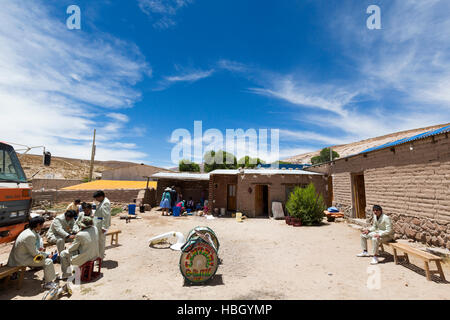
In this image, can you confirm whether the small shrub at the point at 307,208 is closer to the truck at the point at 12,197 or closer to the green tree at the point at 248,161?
the truck at the point at 12,197

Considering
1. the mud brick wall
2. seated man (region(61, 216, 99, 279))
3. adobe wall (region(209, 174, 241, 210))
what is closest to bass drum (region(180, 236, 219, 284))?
seated man (region(61, 216, 99, 279))

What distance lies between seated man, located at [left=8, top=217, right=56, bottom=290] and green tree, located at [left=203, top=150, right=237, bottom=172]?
137 ft

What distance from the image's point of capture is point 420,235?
6703mm

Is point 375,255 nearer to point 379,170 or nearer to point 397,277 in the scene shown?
point 397,277

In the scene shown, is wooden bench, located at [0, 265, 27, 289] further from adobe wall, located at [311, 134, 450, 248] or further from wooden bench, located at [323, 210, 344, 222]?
wooden bench, located at [323, 210, 344, 222]

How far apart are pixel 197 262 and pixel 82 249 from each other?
7.96 feet

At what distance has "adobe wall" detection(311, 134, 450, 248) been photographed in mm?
6137

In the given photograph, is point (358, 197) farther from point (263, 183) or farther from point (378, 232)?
point (378, 232)

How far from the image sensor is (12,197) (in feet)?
14.7

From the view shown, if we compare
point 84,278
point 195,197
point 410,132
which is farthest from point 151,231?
point 410,132

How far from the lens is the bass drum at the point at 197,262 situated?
171 inches

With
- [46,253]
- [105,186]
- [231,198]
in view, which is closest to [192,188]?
[231,198]

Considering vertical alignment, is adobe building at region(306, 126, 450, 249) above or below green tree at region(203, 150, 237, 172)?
below
